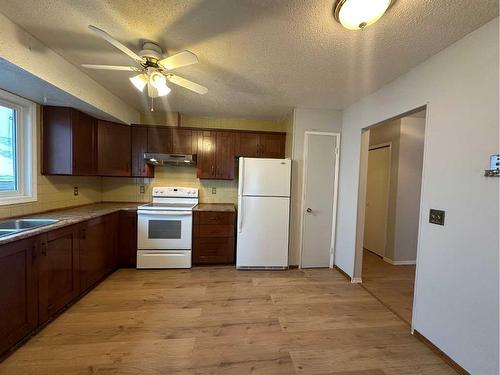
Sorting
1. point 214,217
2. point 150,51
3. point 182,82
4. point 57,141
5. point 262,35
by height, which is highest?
point 262,35

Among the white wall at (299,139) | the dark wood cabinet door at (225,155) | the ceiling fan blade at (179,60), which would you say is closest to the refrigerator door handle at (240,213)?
the dark wood cabinet door at (225,155)

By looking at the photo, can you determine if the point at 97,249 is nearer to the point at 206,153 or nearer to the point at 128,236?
the point at 128,236

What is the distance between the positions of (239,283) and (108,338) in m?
1.43

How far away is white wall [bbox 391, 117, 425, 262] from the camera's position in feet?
11.7

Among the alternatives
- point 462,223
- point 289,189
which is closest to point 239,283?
point 289,189

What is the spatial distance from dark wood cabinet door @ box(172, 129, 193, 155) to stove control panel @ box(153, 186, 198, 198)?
0.64m

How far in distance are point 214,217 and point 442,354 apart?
267 cm

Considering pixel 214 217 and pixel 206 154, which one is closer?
pixel 214 217

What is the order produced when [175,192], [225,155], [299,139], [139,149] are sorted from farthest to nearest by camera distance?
[175,192]
[225,155]
[139,149]
[299,139]

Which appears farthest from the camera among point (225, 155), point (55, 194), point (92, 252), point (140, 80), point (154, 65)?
point (225, 155)

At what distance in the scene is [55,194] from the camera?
274cm

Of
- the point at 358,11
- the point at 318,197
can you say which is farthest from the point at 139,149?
the point at 358,11

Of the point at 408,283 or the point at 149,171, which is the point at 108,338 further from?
the point at 408,283

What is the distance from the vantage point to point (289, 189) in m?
3.11
